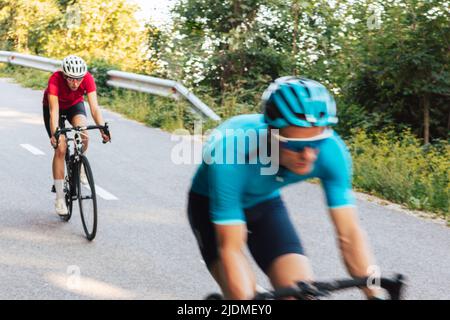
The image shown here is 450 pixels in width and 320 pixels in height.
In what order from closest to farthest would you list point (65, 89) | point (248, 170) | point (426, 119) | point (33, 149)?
1. point (248, 170)
2. point (65, 89)
3. point (33, 149)
4. point (426, 119)

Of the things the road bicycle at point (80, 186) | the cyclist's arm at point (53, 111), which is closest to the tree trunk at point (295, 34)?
the road bicycle at point (80, 186)

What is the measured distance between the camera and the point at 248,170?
132 inches

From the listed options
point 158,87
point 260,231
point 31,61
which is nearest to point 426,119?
point 158,87

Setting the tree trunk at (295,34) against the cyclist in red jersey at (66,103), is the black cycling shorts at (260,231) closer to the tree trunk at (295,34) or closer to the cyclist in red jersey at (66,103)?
the cyclist in red jersey at (66,103)

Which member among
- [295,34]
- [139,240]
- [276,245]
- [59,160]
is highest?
[295,34]

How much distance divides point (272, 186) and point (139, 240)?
3.61m

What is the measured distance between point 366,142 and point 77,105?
497cm

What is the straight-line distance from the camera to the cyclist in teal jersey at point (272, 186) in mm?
3035

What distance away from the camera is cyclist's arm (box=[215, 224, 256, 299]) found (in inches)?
117

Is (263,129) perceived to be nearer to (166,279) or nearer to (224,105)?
(166,279)

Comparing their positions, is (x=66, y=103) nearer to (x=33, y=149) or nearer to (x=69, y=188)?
(x=69, y=188)

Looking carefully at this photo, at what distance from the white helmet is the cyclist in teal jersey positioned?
12.0 ft

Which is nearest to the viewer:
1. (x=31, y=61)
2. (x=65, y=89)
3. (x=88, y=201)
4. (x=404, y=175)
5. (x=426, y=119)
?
(x=88, y=201)

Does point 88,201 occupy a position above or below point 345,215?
below
